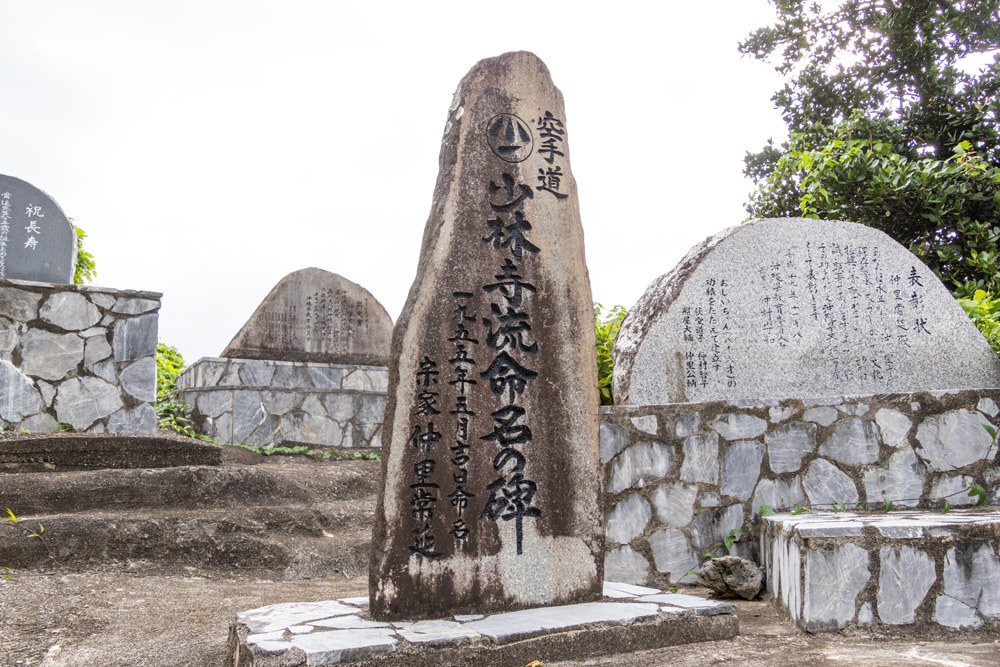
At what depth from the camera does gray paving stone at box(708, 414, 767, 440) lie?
4734mm

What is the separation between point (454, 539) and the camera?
3.00 metres

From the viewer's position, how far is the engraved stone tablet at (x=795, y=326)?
5.00 metres

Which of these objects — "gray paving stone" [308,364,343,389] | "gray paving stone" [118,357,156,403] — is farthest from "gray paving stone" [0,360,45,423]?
"gray paving stone" [308,364,343,389]

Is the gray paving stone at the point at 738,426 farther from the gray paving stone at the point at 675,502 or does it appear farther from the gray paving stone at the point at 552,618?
the gray paving stone at the point at 552,618

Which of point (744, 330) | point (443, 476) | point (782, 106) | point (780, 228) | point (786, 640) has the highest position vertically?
point (782, 106)

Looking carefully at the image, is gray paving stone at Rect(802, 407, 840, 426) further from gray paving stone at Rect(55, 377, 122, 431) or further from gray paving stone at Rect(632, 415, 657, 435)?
gray paving stone at Rect(55, 377, 122, 431)

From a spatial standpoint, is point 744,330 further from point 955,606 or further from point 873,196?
point 873,196

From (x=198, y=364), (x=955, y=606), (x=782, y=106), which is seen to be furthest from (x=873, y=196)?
(x=198, y=364)

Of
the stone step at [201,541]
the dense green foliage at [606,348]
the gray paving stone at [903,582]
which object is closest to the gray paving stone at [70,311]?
the stone step at [201,541]

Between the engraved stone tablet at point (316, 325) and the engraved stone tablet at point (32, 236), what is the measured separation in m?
2.35

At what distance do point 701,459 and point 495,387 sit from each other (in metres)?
2.06

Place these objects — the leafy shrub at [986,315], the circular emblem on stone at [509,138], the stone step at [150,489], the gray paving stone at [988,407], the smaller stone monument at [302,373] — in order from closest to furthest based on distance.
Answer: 1. the circular emblem on stone at [509,138]
2. the gray paving stone at [988,407]
3. the stone step at [150,489]
4. the leafy shrub at [986,315]
5. the smaller stone monument at [302,373]

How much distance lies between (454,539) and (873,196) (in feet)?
26.4

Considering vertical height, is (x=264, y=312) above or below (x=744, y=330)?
above
